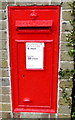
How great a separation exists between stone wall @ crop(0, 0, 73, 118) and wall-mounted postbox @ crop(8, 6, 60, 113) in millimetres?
59

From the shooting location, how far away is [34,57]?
2525 mm

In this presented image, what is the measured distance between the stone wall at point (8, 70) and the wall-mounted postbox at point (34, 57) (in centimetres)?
6

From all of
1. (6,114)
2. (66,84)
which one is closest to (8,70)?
(6,114)

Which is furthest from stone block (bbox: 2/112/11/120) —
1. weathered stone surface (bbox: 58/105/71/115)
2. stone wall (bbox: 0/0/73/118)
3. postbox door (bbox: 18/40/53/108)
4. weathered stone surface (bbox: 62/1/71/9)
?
weathered stone surface (bbox: 62/1/71/9)

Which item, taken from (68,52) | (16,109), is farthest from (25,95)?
(68,52)

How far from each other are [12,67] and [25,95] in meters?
0.40

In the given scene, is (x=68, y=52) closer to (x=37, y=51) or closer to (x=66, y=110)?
(x=37, y=51)

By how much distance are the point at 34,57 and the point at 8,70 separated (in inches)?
15.1

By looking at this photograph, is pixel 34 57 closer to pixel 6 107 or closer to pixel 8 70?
pixel 8 70

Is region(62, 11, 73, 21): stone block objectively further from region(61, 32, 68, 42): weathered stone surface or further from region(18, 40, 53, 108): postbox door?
region(18, 40, 53, 108): postbox door

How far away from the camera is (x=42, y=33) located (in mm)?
2432

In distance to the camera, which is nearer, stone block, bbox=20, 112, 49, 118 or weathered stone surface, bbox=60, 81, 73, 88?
weathered stone surface, bbox=60, 81, 73, 88

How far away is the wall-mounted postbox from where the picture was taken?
2.40 m

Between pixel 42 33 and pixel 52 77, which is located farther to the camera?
pixel 52 77
